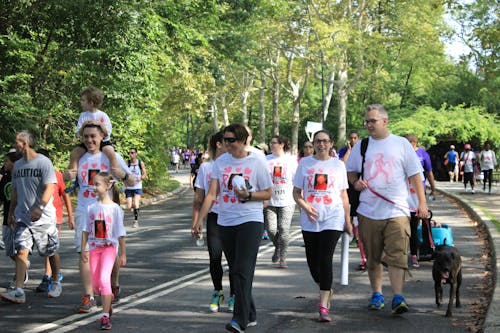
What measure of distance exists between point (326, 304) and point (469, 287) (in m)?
2.85

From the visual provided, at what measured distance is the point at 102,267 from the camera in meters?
7.40

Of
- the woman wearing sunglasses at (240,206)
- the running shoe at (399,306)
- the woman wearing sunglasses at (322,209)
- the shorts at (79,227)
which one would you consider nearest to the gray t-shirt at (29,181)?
the shorts at (79,227)

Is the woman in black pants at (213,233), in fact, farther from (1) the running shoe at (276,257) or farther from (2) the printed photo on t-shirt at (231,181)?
(1) the running shoe at (276,257)

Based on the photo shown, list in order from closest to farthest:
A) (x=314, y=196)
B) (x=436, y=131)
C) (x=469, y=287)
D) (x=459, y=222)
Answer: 1. (x=314, y=196)
2. (x=469, y=287)
3. (x=459, y=222)
4. (x=436, y=131)

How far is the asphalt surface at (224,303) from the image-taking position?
7.45 m

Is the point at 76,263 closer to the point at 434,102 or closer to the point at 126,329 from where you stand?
Result: the point at 126,329

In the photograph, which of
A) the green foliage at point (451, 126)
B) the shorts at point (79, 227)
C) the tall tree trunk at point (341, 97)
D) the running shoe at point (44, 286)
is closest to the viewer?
the shorts at point (79, 227)

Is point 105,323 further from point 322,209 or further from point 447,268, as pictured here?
point 447,268

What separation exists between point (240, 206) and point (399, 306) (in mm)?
1773

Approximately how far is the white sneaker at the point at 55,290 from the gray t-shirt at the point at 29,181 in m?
0.74

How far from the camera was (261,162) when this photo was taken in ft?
23.5

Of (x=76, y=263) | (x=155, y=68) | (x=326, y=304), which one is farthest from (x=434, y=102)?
(x=326, y=304)

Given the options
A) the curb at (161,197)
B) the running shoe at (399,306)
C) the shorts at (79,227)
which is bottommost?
the running shoe at (399,306)

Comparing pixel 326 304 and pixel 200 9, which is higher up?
pixel 200 9
